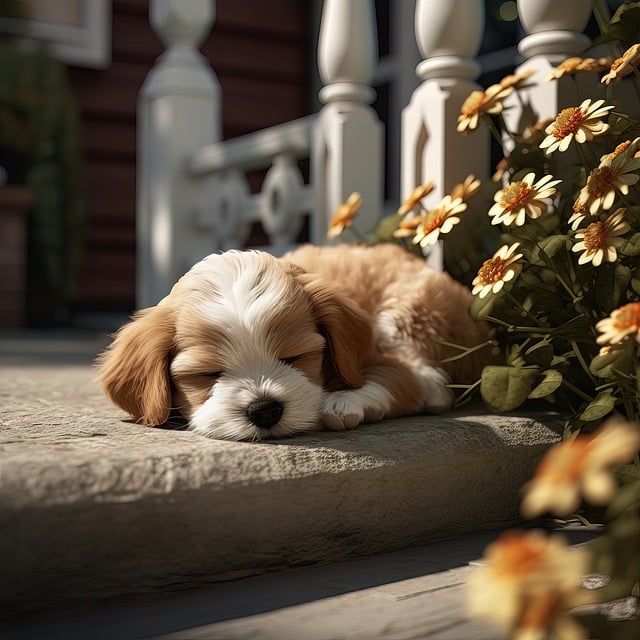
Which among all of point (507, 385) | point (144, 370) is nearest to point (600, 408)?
point (507, 385)

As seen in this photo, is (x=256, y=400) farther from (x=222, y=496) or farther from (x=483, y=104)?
(x=483, y=104)

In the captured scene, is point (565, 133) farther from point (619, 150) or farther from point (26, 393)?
point (26, 393)

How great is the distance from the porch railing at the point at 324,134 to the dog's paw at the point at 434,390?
765 mm

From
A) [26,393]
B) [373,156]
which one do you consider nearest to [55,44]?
[373,156]

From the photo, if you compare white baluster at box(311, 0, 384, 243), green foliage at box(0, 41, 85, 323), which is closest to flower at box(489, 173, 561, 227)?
white baluster at box(311, 0, 384, 243)

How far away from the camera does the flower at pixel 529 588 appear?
85 centimetres

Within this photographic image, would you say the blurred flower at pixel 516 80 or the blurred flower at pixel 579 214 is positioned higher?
the blurred flower at pixel 516 80

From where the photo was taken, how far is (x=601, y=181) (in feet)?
6.19

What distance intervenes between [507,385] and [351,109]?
1.77 metres

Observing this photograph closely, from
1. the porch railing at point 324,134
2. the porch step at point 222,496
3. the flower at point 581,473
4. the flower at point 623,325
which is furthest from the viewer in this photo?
the porch railing at point 324,134

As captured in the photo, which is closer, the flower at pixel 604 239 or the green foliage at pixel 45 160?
the flower at pixel 604 239

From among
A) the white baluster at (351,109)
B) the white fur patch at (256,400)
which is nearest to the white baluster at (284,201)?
the white baluster at (351,109)

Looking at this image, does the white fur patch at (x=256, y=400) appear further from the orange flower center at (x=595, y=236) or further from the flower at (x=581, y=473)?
the flower at (x=581, y=473)

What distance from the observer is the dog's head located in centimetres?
204
